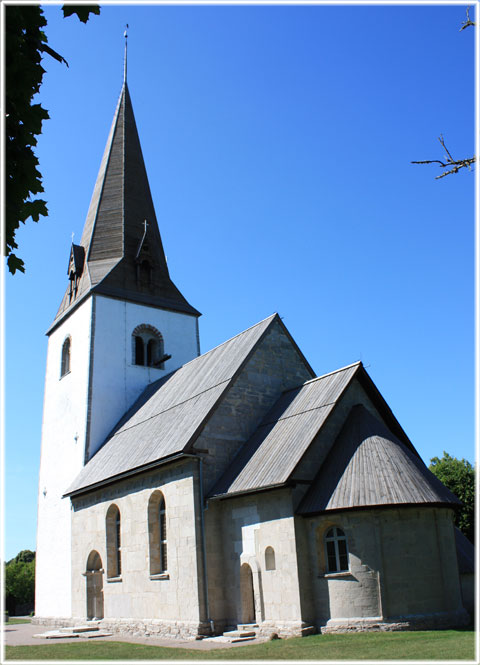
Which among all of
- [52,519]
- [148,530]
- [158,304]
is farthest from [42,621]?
[158,304]

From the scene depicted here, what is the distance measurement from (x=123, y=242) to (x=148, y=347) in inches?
236

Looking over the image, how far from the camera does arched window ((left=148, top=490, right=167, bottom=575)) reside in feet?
63.6

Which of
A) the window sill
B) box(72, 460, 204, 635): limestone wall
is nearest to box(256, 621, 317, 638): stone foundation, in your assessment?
box(72, 460, 204, 635): limestone wall

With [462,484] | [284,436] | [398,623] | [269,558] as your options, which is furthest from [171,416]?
[462,484]

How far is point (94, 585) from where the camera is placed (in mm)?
23312

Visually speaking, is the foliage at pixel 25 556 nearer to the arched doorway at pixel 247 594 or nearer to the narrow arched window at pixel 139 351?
the narrow arched window at pixel 139 351

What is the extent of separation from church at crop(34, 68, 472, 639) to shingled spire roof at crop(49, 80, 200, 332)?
797 mm

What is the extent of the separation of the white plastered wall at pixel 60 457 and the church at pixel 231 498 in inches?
5.1

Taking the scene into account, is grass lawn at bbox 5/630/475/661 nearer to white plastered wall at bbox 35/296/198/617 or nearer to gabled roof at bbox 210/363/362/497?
gabled roof at bbox 210/363/362/497

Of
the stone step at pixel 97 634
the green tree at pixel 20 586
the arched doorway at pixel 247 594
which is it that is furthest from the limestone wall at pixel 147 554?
the green tree at pixel 20 586

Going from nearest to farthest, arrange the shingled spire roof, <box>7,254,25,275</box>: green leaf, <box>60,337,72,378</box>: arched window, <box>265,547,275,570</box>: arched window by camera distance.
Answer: <box>7,254,25,275</box>: green leaf, <box>265,547,275,570</box>: arched window, the shingled spire roof, <box>60,337,72,378</box>: arched window

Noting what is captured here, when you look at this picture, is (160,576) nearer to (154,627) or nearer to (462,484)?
(154,627)

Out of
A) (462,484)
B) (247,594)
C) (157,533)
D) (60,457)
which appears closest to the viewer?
(247,594)

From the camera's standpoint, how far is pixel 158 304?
31.8 m
